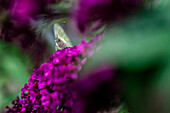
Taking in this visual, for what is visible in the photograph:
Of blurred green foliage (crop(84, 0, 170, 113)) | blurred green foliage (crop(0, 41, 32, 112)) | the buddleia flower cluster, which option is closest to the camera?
blurred green foliage (crop(84, 0, 170, 113))

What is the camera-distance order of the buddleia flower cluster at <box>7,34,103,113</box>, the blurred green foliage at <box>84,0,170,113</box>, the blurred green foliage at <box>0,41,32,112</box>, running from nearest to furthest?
1. the blurred green foliage at <box>84,0,170,113</box>
2. the buddleia flower cluster at <box>7,34,103,113</box>
3. the blurred green foliage at <box>0,41,32,112</box>

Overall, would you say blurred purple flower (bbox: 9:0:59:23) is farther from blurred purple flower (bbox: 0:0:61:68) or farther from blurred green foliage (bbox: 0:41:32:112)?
blurred green foliage (bbox: 0:41:32:112)

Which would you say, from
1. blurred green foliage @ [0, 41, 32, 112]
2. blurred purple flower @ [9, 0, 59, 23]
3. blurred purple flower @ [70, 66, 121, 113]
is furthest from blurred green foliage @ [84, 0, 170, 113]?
blurred green foliage @ [0, 41, 32, 112]

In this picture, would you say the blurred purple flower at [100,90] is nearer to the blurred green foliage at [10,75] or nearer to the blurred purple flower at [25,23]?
the blurred purple flower at [25,23]

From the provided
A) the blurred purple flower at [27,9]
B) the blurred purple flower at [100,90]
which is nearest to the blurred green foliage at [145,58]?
the blurred purple flower at [100,90]

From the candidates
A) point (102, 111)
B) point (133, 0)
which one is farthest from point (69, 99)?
point (133, 0)

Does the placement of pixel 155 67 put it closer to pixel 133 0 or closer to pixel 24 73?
pixel 133 0
